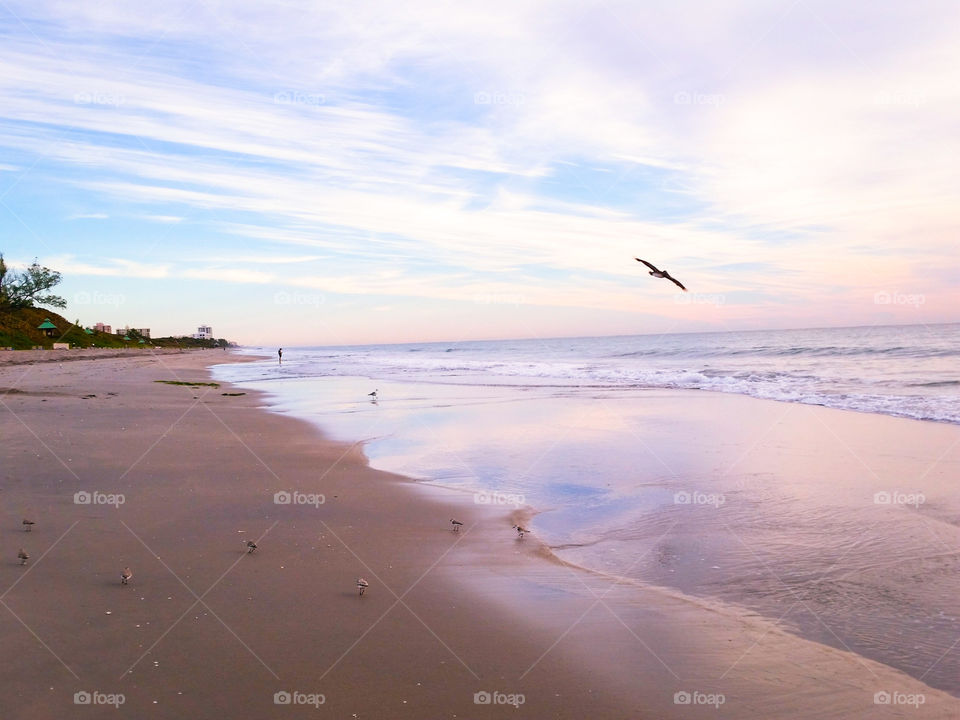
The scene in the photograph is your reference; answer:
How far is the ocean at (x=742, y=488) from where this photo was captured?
5969mm

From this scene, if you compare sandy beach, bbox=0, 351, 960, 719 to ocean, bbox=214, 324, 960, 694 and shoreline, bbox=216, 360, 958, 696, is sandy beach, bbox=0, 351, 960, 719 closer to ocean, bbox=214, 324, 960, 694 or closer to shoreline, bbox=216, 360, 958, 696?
shoreline, bbox=216, 360, 958, 696

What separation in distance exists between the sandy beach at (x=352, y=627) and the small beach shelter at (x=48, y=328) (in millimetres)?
84594

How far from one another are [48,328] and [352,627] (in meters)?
92.8

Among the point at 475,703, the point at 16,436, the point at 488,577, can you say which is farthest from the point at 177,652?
the point at 16,436

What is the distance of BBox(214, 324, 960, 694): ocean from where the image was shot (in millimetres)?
5969

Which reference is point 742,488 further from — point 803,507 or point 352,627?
point 352,627

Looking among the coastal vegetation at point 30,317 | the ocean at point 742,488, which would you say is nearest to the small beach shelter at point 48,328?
the coastal vegetation at point 30,317

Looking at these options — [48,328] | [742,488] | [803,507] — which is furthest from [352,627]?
[48,328]

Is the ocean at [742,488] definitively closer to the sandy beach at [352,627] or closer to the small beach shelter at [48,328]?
the sandy beach at [352,627]

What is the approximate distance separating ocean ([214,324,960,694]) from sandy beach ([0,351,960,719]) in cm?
59

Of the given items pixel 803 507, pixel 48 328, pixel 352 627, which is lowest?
pixel 352 627

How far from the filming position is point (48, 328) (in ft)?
267

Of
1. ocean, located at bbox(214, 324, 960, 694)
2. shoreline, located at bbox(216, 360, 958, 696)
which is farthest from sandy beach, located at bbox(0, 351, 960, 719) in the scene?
ocean, located at bbox(214, 324, 960, 694)

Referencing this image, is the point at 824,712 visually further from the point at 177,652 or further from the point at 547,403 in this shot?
the point at 547,403
